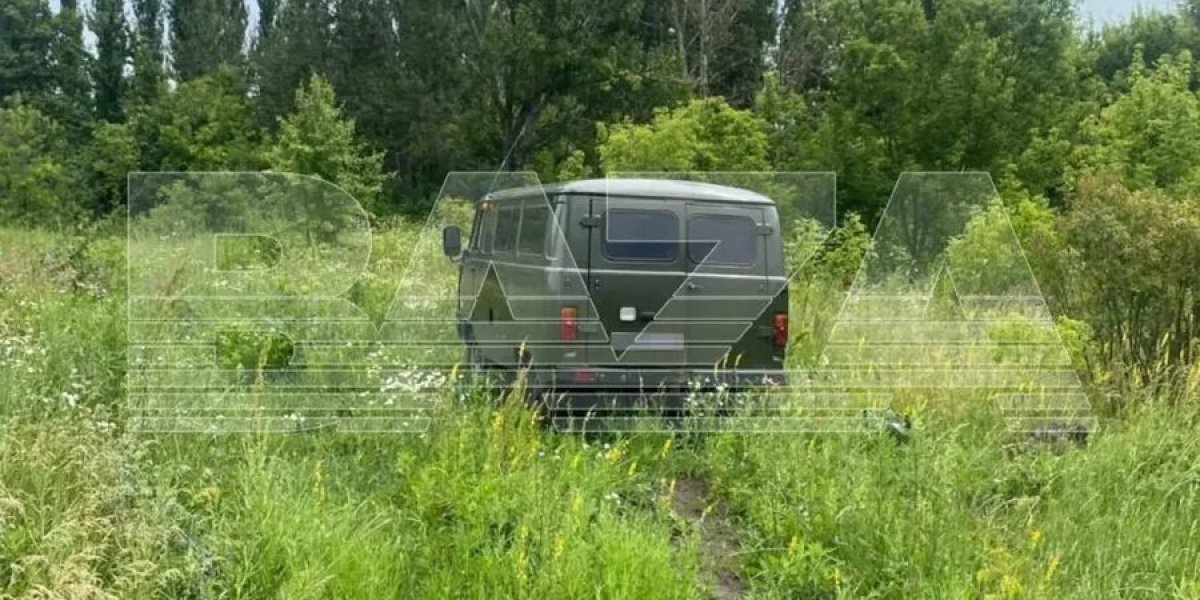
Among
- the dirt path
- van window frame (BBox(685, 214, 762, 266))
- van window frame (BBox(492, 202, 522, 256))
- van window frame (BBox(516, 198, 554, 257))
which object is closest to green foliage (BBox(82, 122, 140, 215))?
van window frame (BBox(492, 202, 522, 256))

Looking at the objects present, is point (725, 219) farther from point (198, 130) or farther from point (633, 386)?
point (198, 130)

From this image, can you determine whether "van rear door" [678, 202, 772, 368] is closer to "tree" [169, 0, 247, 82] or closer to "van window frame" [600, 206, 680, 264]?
"van window frame" [600, 206, 680, 264]

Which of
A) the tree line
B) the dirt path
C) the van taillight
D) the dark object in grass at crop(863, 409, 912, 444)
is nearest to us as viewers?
the dirt path

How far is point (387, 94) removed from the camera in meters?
25.6

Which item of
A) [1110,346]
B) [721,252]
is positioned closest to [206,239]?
[721,252]

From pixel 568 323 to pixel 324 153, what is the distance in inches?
489

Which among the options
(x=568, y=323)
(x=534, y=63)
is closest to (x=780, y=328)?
(x=568, y=323)

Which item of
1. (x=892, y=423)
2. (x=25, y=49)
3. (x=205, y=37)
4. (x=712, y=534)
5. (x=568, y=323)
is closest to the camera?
(x=712, y=534)

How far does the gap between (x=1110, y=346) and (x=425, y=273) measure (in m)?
4.86

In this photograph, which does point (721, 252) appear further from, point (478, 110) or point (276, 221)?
point (478, 110)

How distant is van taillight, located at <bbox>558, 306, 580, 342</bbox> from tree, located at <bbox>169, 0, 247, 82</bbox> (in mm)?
27888

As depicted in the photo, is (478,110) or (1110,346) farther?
(478,110)

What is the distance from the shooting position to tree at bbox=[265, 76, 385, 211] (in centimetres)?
1545

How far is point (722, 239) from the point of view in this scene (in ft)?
16.5
